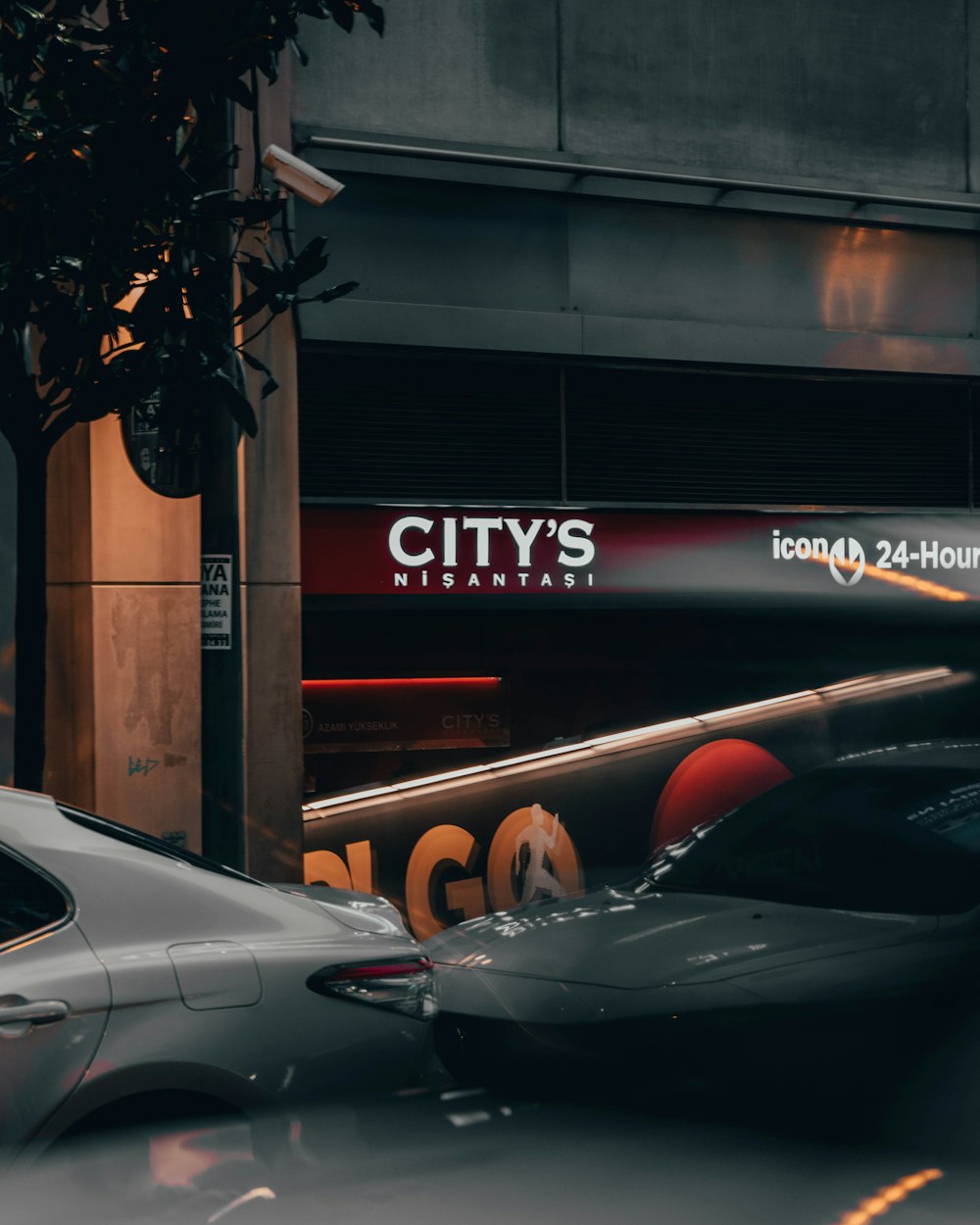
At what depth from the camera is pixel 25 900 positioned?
364 cm

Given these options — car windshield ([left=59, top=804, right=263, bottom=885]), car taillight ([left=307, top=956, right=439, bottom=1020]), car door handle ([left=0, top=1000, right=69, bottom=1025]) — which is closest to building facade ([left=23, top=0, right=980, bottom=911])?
car windshield ([left=59, top=804, right=263, bottom=885])

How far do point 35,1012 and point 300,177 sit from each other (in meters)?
6.33

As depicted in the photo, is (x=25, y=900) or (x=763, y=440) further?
(x=763, y=440)

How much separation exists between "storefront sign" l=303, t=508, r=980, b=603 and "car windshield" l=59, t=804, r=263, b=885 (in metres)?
5.30

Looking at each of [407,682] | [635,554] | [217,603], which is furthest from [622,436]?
[217,603]

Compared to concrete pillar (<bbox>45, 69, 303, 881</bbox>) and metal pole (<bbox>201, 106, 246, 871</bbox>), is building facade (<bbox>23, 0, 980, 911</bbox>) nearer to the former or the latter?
A: concrete pillar (<bbox>45, 69, 303, 881</bbox>)

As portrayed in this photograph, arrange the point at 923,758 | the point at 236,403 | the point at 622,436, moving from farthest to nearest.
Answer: the point at 622,436 < the point at 923,758 < the point at 236,403

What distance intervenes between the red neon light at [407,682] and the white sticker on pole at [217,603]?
10.1ft

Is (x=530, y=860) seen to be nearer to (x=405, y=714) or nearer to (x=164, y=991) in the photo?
(x=405, y=714)

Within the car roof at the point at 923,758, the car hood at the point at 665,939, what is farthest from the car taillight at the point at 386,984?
the car roof at the point at 923,758

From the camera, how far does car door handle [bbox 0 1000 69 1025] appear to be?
3.38m

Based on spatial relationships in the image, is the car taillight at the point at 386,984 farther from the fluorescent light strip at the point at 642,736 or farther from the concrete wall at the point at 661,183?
the concrete wall at the point at 661,183

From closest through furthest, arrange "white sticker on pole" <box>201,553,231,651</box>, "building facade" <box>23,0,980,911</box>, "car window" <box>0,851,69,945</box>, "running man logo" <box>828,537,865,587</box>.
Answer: "car window" <box>0,851,69,945</box> < "white sticker on pole" <box>201,553,231,651</box> < "building facade" <box>23,0,980,911</box> < "running man logo" <box>828,537,865,587</box>

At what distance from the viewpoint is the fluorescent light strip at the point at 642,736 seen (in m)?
9.71
